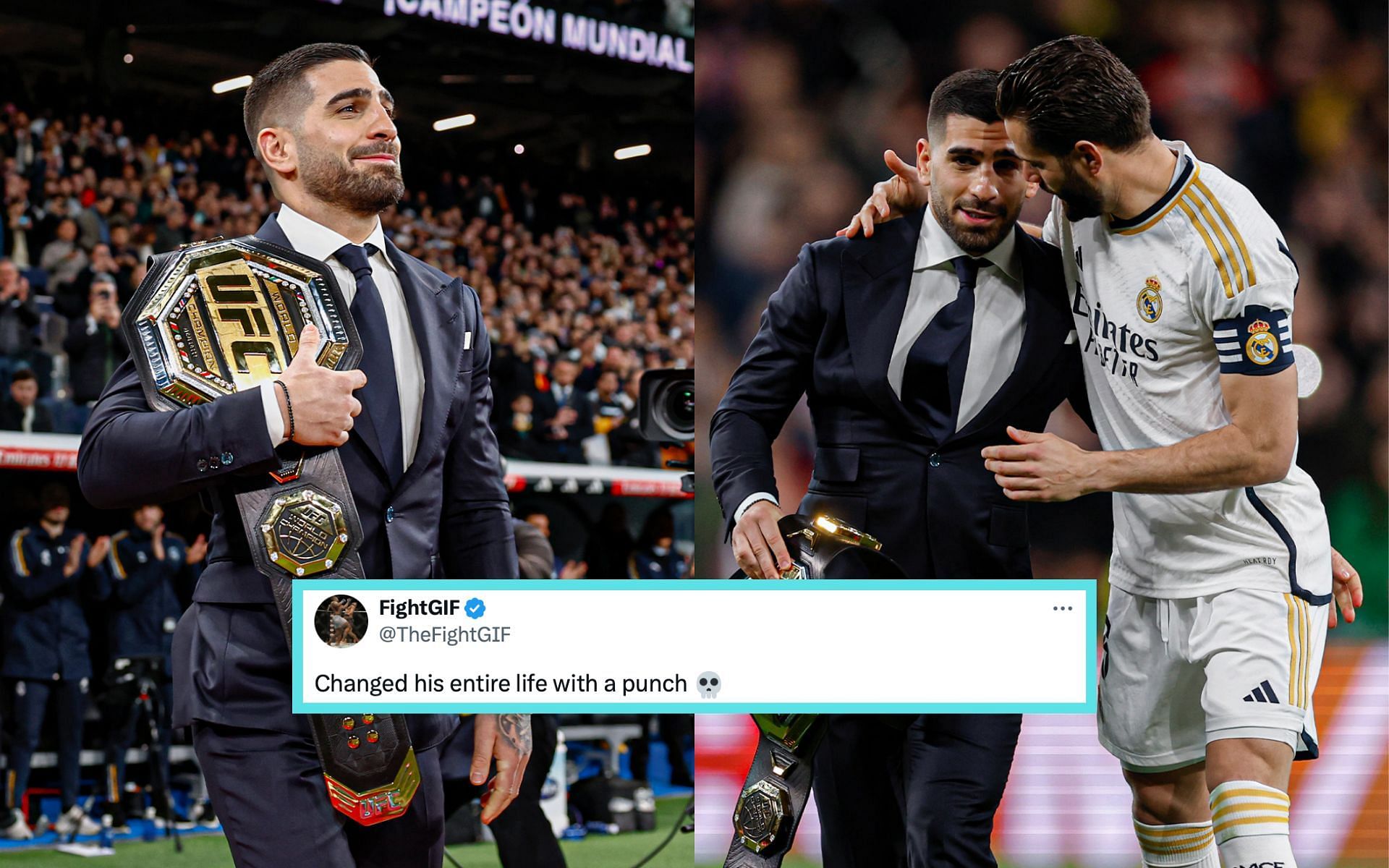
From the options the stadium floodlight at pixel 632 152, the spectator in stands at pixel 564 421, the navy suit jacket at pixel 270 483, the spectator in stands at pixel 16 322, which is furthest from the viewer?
the stadium floodlight at pixel 632 152

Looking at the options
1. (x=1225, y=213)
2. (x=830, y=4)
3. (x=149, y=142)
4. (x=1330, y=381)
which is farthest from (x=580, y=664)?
(x=149, y=142)

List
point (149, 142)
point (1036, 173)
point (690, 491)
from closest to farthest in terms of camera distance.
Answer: point (1036, 173) < point (690, 491) < point (149, 142)

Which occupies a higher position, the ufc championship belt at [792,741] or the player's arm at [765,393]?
the player's arm at [765,393]

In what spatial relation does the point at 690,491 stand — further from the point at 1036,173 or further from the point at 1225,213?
the point at 1225,213

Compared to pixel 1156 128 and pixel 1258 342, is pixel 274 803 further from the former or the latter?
pixel 1156 128

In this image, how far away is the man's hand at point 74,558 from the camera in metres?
7.79

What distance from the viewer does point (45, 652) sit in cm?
765

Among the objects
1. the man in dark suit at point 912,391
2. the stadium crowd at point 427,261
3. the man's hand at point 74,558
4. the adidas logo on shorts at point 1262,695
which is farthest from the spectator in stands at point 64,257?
the adidas logo on shorts at point 1262,695

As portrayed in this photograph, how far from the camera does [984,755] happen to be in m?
2.79

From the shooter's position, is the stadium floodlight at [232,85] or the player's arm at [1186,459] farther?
the stadium floodlight at [232,85]

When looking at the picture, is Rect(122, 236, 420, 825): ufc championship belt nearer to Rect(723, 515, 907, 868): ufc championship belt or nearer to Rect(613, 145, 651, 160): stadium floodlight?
Rect(723, 515, 907, 868): ufc championship belt

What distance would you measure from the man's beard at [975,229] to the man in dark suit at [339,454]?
107 centimetres

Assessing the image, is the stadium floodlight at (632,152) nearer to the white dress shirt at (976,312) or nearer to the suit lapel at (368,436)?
the white dress shirt at (976,312)

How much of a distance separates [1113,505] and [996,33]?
3.98ft
